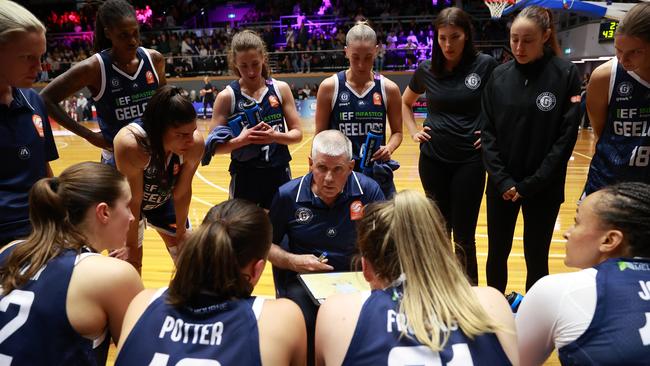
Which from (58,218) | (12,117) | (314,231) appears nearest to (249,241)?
(58,218)

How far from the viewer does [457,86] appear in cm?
300

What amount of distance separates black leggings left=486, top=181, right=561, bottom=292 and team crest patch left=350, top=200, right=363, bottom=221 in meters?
0.86

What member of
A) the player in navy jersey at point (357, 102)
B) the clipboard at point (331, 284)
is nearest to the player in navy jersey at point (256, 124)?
the player in navy jersey at point (357, 102)

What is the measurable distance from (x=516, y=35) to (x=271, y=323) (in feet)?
6.85

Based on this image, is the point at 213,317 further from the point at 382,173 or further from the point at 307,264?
the point at 382,173

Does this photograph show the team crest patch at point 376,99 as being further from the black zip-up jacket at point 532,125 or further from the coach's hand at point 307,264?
the coach's hand at point 307,264

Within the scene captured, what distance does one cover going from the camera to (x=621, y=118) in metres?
2.40

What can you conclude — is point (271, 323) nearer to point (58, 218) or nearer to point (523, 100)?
point (58, 218)

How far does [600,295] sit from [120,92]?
274 cm

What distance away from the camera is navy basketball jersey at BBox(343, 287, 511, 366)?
1.20 metres

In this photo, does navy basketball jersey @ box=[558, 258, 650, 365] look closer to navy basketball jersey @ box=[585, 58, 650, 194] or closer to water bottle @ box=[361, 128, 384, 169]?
navy basketball jersey @ box=[585, 58, 650, 194]

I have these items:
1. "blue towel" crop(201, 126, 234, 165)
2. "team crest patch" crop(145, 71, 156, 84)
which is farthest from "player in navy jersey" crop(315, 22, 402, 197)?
"team crest patch" crop(145, 71, 156, 84)

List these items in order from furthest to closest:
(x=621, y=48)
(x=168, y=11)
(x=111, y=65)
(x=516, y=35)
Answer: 1. (x=168, y=11)
2. (x=111, y=65)
3. (x=516, y=35)
4. (x=621, y=48)

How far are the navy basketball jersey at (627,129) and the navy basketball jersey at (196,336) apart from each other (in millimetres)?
1983
